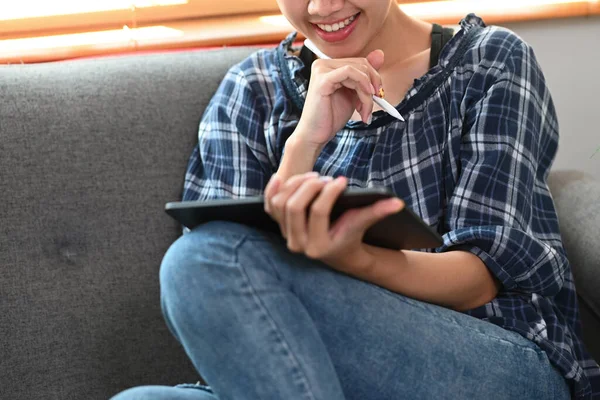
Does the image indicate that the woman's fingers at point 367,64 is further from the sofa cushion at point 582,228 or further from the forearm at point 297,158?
the sofa cushion at point 582,228

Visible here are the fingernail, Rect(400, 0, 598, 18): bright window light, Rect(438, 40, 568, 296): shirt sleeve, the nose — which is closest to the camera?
the fingernail

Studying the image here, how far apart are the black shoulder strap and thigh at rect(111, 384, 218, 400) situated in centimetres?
61

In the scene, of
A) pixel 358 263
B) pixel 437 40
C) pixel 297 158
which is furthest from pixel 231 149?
pixel 358 263

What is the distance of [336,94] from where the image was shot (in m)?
1.10

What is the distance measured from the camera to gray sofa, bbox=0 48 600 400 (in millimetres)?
1208

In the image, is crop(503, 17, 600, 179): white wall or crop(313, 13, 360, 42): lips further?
crop(503, 17, 600, 179): white wall

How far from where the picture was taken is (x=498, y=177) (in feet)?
3.43

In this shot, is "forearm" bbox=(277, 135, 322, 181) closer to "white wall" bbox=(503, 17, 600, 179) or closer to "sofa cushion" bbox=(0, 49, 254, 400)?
"sofa cushion" bbox=(0, 49, 254, 400)

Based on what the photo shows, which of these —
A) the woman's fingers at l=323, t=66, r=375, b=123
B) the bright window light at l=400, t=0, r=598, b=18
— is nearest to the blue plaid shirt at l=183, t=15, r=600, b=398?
the woman's fingers at l=323, t=66, r=375, b=123

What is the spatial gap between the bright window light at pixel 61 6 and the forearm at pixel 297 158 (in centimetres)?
67

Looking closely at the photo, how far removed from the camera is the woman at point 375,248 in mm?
756

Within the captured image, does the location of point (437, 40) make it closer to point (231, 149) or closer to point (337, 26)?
point (337, 26)

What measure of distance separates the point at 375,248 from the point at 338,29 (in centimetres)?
41

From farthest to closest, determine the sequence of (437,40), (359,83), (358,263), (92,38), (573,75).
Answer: (573,75)
(92,38)
(437,40)
(359,83)
(358,263)
